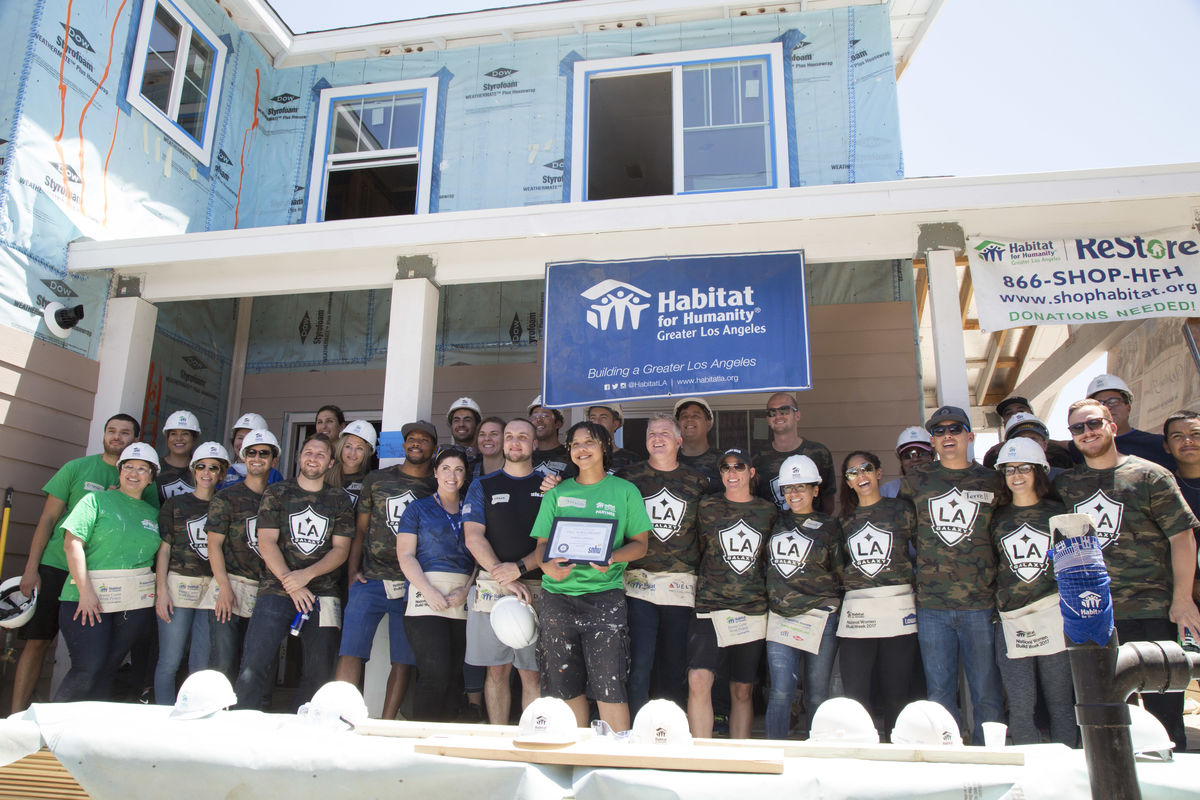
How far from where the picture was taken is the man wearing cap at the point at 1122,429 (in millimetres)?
4598

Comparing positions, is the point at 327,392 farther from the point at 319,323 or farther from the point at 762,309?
the point at 762,309

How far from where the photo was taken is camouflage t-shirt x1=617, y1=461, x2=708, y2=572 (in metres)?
4.32

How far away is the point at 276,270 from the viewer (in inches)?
247

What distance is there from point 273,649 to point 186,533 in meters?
0.97

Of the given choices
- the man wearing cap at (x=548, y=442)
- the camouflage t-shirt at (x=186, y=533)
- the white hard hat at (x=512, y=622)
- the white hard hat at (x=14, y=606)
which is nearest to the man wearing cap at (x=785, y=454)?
the man wearing cap at (x=548, y=442)

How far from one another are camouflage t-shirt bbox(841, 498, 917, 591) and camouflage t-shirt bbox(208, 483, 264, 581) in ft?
11.0

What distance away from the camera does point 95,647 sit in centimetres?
462

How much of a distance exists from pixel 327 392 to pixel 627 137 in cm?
455

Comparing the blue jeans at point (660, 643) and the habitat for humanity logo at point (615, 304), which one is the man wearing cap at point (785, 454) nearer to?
the blue jeans at point (660, 643)

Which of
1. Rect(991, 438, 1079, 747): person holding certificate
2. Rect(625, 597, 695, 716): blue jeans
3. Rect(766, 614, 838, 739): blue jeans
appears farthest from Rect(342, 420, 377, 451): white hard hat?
Rect(991, 438, 1079, 747): person holding certificate

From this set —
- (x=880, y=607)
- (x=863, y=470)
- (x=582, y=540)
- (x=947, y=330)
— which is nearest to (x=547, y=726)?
(x=582, y=540)

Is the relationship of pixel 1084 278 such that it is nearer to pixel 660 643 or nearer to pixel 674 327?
pixel 674 327

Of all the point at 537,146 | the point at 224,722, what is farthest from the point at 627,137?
the point at 224,722

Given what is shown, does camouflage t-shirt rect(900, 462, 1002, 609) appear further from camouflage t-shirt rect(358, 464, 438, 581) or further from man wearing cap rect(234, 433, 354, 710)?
man wearing cap rect(234, 433, 354, 710)
